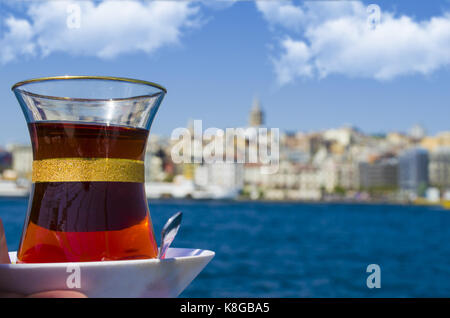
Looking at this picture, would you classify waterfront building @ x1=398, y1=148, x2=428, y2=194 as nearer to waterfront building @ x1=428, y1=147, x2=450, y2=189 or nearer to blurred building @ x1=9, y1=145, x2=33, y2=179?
waterfront building @ x1=428, y1=147, x2=450, y2=189

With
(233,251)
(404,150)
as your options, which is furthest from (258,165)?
(233,251)

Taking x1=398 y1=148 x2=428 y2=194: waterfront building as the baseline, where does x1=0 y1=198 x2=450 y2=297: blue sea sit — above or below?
below

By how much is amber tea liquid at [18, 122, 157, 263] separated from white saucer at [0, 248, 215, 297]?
39 mm

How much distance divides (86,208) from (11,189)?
3634 centimetres

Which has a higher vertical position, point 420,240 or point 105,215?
point 105,215

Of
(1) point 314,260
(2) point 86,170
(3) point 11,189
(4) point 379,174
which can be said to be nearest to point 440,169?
(4) point 379,174

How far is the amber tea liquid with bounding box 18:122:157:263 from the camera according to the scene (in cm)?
39

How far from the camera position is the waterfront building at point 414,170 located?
4144 centimetres

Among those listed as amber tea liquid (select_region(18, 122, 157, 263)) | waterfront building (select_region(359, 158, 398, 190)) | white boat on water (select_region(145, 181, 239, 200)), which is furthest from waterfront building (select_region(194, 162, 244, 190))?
amber tea liquid (select_region(18, 122, 157, 263))

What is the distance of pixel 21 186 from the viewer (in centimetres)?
3553

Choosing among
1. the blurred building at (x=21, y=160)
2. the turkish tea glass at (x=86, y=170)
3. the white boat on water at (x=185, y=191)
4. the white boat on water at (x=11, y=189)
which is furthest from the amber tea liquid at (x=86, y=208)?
the blurred building at (x=21, y=160)

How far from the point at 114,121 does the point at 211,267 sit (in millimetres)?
10208

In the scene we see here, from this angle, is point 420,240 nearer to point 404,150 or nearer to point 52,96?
point 52,96

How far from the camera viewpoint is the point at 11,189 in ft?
115
